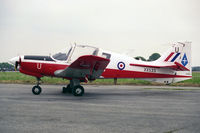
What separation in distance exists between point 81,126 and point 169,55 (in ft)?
32.9

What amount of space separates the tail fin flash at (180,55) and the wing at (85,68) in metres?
4.79

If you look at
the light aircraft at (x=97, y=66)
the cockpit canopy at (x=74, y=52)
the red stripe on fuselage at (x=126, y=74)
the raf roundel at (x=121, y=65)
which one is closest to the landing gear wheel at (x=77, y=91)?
the light aircraft at (x=97, y=66)

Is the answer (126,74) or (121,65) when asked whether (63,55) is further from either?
(126,74)

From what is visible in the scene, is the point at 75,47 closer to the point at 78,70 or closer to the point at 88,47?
the point at 88,47

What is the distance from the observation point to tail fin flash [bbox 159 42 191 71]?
1318 centimetres

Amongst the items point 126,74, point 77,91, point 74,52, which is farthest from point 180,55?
point 77,91

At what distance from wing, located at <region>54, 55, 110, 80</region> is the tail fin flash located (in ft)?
15.7

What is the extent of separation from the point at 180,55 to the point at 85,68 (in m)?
6.36

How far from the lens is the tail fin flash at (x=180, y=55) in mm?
13180

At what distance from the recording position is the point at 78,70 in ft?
34.3

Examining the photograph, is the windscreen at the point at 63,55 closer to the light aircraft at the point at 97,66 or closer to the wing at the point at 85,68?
the light aircraft at the point at 97,66

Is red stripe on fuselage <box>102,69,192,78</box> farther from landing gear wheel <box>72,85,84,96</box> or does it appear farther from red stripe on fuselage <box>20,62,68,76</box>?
red stripe on fuselage <box>20,62,68,76</box>

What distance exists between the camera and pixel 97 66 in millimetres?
10414

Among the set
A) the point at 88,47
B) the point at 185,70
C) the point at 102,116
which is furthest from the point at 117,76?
the point at 102,116
